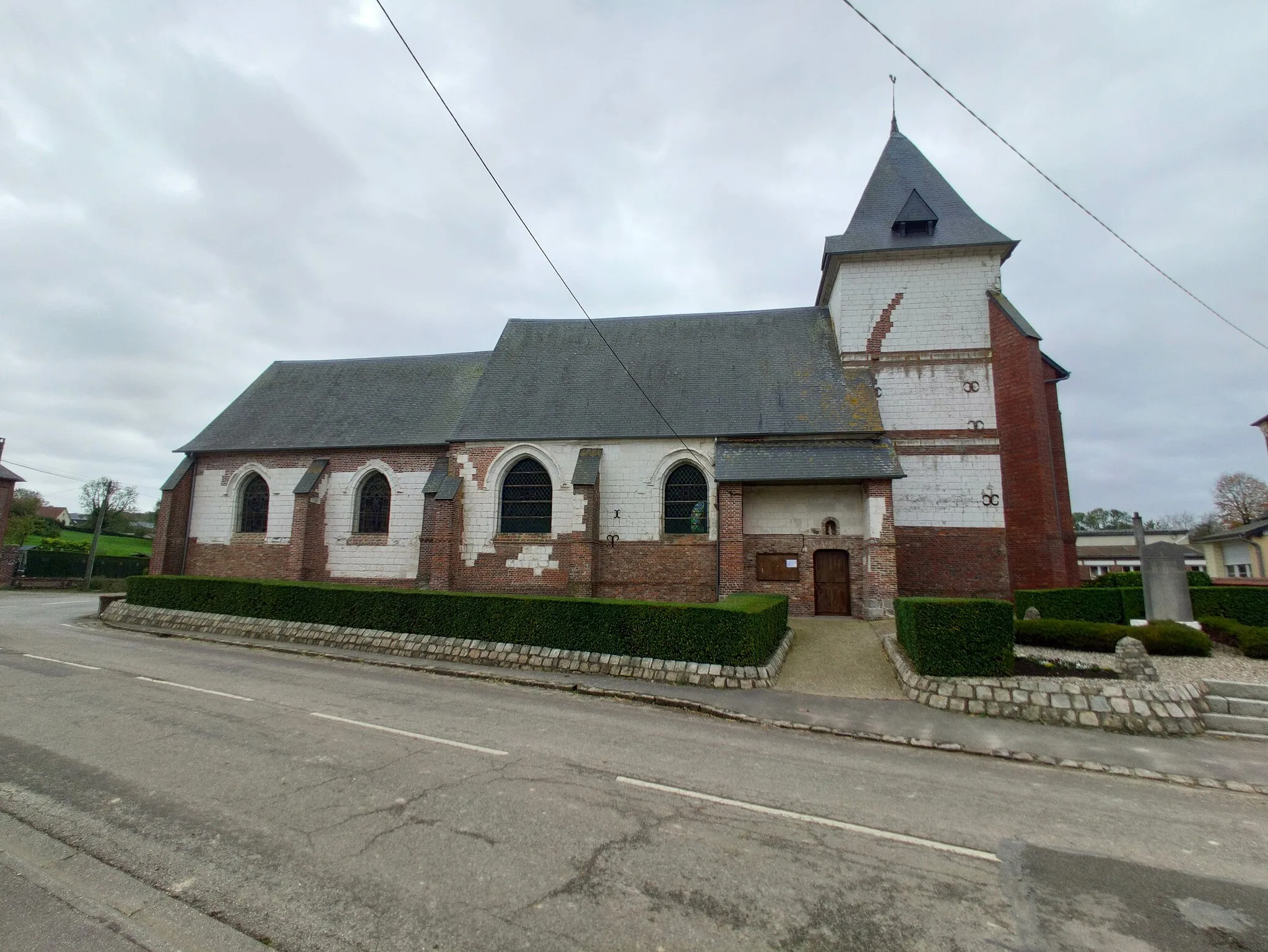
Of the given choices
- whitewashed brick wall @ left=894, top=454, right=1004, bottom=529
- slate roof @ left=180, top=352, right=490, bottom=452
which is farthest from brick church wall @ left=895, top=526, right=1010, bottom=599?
slate roof @ left=180, top=352, right=490, bottom=452

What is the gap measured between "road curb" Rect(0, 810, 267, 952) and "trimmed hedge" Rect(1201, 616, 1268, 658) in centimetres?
1463

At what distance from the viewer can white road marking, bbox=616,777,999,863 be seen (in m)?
4.52

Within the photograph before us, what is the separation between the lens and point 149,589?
656 inches

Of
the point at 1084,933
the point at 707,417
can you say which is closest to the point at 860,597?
the point at 707,417

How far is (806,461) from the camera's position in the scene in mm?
16547

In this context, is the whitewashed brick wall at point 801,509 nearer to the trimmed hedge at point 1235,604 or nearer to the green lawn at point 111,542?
the trimmed hedge at point 1235,604

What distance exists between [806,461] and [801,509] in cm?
134

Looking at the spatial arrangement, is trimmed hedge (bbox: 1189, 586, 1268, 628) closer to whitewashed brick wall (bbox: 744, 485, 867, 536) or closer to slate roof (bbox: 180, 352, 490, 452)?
whitewashed brick wall (bbox: 744, 485, 867, 536)

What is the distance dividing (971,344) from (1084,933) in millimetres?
17787

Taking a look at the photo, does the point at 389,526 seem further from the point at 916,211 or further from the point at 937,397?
the point at 916,211

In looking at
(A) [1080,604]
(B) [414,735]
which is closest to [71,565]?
(B) [414,735]

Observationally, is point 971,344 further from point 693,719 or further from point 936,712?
point 693,719

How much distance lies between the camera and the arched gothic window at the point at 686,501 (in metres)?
17.6

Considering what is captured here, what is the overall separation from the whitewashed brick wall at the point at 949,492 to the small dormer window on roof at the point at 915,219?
7431mm
